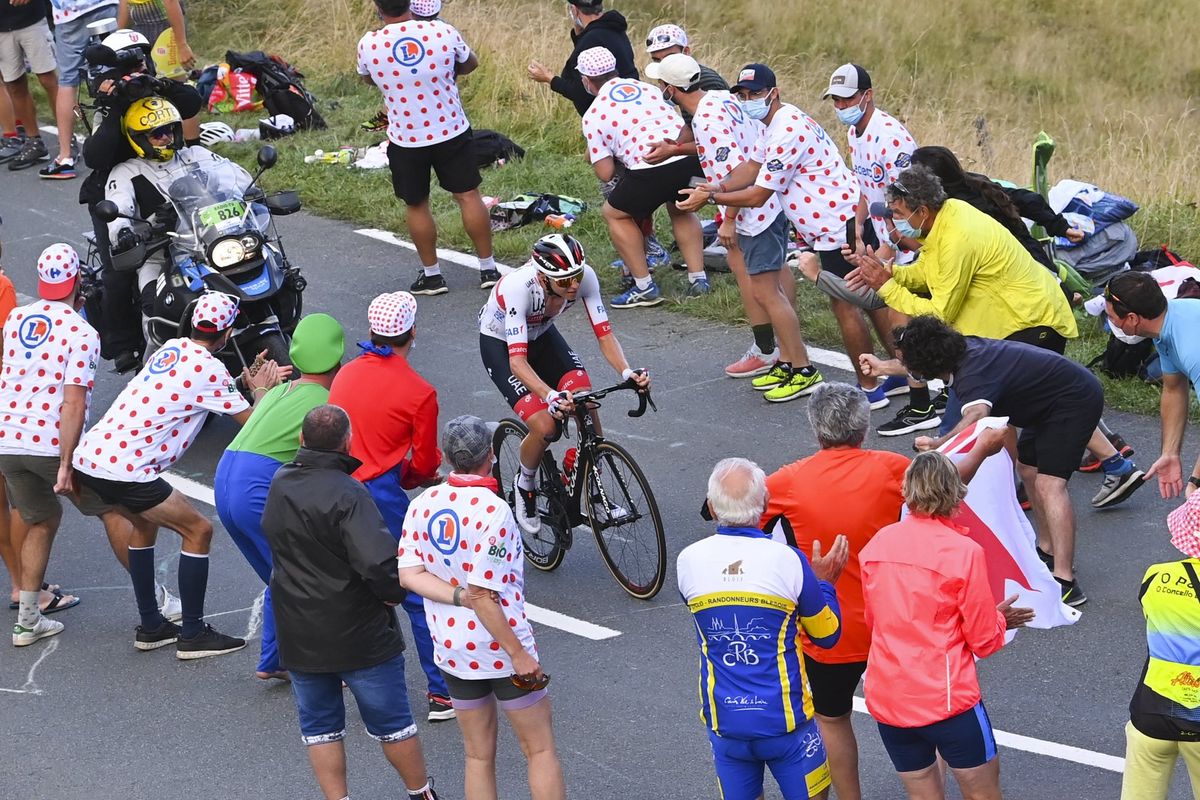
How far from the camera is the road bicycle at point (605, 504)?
831cm

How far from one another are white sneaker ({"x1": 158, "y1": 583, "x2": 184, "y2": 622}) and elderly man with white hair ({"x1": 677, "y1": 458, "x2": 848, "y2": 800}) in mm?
4188

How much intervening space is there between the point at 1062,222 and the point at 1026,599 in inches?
182

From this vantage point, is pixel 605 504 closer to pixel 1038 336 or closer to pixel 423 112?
pixel 1038 336

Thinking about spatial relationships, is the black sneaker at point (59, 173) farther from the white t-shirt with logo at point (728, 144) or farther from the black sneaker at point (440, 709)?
the black sneaker at point (440, 709)

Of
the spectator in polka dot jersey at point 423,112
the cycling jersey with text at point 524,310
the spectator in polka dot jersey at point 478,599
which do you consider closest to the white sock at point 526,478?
the cycling jersey with text at point 524,310

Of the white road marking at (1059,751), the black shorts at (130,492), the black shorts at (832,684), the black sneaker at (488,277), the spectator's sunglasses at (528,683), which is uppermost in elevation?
the spectator's sunglasses at (528,683)

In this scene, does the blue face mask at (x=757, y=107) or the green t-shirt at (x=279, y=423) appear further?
the blue face mask at (x=757, y=107)

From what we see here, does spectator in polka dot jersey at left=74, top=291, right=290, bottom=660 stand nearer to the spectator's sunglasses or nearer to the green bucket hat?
the green bucket hat

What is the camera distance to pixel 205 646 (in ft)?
27.7

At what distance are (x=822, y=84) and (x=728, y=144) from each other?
1174cm

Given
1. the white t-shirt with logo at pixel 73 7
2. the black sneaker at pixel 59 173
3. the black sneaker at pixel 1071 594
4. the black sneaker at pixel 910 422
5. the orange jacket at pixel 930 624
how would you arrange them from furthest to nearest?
1. the white t-shirt with logo at pixel 73 7
2. the black sneaker at pixel 59 173
3. the black sneaker at pixel 910 422
4. the black sneaker at pixel 1071 594
5. the orange jacket at pixel 930 624

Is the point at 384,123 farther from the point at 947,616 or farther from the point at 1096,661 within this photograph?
the point at 947,616

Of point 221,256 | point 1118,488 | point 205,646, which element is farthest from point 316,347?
point 1118,488

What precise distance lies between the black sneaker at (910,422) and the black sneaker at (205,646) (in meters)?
4.25
